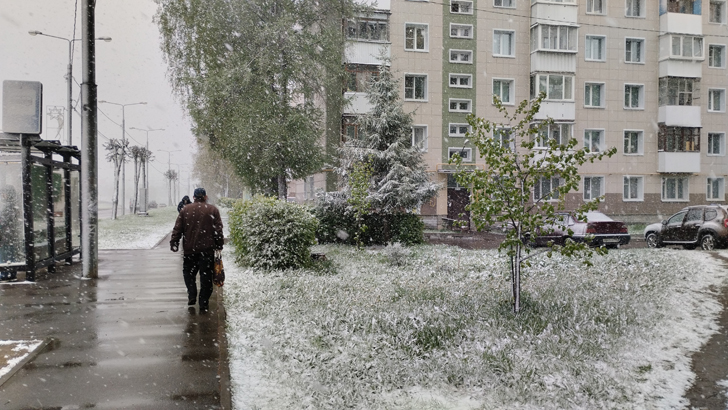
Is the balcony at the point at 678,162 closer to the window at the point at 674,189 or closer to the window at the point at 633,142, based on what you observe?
the window at the point at 674,189

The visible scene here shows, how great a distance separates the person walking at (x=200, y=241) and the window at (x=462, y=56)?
27.1 meters

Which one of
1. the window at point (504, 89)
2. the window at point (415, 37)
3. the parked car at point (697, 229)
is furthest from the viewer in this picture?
the window at point (504, 89)

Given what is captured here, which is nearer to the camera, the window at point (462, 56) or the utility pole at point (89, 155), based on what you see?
the utility pole at point (89, 155)

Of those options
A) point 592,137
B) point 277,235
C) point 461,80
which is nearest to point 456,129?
point 461,80

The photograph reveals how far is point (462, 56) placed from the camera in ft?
108

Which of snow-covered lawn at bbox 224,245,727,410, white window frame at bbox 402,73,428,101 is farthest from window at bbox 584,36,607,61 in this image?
snow-covered lawn at bbox 224,245,727,410

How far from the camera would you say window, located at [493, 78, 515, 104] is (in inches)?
1304

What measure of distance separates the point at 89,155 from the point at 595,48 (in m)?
31.6

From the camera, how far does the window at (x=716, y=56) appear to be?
35.6 metres

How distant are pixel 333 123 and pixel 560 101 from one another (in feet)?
43.8

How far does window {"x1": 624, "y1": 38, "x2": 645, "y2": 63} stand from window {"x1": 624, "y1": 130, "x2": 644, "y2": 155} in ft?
14.5

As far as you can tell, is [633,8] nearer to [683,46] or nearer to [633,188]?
[683,46]

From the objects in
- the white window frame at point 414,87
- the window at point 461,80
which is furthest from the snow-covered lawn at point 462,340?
the window at point 461,80

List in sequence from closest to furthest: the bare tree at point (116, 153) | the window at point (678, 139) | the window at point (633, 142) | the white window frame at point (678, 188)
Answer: the window at point (678, 139) → the window at point (633, 142) → the white window frame at point (678, 188) → the bare tree at point (116, 153)
